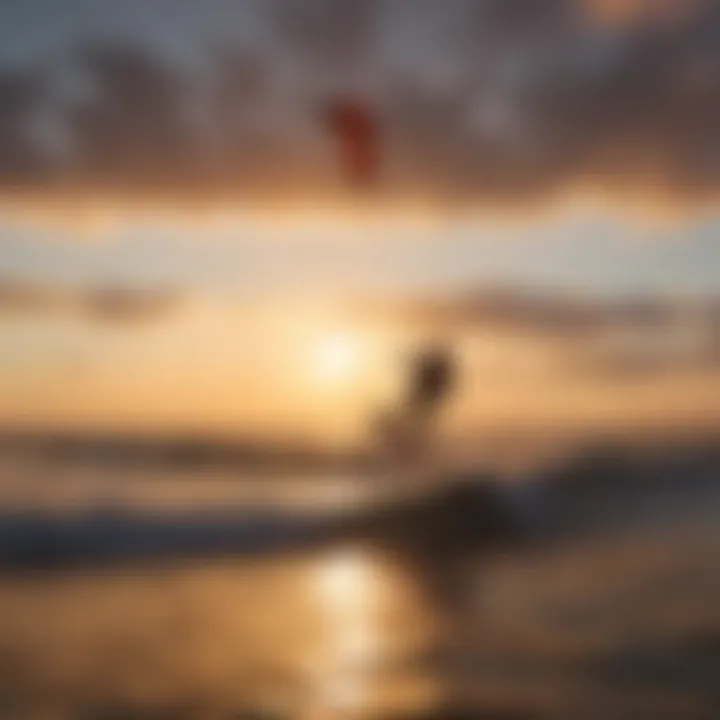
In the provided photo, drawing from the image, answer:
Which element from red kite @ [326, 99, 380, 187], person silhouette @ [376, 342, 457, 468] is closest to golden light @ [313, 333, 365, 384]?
person silhouette @ [376, 342, 457, 468]

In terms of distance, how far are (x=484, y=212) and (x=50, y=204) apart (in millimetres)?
614

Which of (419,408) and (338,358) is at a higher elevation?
(338,358)

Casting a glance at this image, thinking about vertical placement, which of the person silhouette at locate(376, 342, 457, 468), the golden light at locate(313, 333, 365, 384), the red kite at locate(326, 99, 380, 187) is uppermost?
the red kite at locate(326, 99, 380, 187)

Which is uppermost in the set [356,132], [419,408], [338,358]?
[356,132]

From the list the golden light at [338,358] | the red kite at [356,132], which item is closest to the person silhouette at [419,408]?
the golden light at [338,358]

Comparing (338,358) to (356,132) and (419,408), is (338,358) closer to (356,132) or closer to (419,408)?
(419,408)

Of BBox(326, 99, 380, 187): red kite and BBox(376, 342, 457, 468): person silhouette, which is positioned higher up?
BBox(326, 99, 380, 187): red kite

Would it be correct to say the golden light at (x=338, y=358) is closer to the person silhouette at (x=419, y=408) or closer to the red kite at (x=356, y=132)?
the person silhouette at (x=419, y=408)

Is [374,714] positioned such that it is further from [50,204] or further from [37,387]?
[50,204]

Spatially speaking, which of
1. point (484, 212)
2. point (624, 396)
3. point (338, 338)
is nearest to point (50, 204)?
point (338, 338)

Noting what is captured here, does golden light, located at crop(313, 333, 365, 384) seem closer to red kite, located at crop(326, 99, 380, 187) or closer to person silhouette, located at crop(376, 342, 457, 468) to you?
person silhouette, located at crop(376, 342, 457, 468)

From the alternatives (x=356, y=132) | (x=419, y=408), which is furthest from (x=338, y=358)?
(x=356, y=132)

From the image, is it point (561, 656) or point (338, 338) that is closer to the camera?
point (561, 656)

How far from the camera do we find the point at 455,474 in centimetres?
Result: 184
